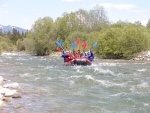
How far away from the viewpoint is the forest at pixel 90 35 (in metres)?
48.2

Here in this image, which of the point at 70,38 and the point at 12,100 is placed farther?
the point at 70,38

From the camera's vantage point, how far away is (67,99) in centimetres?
1148

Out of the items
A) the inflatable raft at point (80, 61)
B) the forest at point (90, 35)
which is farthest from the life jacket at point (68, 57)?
the forest at point (90, 35)

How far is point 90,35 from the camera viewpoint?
2416 inches

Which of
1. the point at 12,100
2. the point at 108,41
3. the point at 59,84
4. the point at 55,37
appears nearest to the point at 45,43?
the point at 55,37

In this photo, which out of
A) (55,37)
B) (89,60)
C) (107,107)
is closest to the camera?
(107,107)

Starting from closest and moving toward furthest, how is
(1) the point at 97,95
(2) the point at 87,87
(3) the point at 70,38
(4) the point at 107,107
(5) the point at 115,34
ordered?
(4) the point at 107,107
(1) the point at 97,95
(2) the point at 87,87
(5) the point at 115,34
(3) the point at 70,38

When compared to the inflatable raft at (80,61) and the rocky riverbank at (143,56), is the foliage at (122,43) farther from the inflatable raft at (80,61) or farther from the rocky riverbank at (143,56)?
the inflatable raft at (80,61)

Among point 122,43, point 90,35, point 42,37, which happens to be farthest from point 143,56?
point 42,37

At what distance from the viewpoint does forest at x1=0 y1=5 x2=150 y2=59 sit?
48250 mm

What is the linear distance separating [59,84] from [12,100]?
470 cm

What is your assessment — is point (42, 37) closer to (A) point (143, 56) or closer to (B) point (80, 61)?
(A) point (143, 56)

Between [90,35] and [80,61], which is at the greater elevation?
[90,35]

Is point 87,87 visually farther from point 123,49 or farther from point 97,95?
point 123,49
